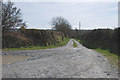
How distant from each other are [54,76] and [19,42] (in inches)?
606

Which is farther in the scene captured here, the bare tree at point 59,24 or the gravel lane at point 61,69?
the bare tree at point 59,24

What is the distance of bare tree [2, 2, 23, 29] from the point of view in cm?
1995

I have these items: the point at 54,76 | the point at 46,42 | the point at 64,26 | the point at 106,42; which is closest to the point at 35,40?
the point at 46,42

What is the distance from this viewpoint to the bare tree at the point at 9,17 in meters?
20.0

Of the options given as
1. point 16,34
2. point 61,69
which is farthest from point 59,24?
point 61,69

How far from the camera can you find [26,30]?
23.3 m

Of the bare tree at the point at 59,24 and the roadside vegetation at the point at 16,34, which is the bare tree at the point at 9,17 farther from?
the bare tree at the point at 59,24

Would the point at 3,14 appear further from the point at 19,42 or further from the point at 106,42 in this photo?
the point at 106,42

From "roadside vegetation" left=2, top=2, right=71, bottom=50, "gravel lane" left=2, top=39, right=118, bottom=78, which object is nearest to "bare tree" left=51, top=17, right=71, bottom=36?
"roadside vegetation" left=2, top=2, right=71, bottom=50

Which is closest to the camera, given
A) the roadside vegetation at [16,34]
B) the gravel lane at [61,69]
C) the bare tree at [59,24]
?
the gravel lane at [61,69]

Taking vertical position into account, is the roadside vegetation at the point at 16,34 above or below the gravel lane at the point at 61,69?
above

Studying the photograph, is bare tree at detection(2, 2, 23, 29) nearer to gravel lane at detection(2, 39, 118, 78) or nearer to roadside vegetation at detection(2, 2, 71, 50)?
roadside vegetation at detection(2, 2, 71, 50)

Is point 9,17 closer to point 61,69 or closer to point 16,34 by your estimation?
point 16,34

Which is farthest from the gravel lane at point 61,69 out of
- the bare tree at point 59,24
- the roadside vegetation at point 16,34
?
the bare tree at point 59,24
